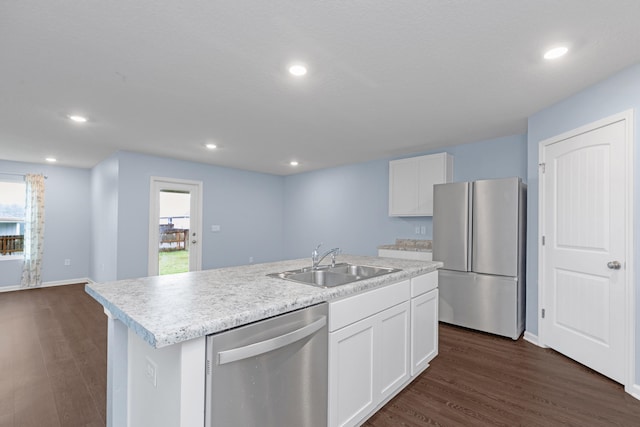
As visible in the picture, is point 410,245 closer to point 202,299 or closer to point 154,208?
point 202,299

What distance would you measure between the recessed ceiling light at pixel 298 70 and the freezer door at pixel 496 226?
2.47m

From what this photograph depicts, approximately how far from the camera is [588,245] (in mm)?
2602

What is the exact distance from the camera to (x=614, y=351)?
2.36 meters

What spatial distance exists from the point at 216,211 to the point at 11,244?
3778 millimetres

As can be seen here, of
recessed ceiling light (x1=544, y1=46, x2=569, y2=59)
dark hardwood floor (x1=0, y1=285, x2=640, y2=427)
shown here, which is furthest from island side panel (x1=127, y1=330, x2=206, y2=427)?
recessed ceiling light (x1=544, y1=46, x2=569, y2=59)

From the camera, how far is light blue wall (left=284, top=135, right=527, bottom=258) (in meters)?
4.11

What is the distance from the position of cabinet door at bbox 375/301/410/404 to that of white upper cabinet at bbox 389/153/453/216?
8.46ft

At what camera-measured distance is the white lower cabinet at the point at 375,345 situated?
1639 millimetres

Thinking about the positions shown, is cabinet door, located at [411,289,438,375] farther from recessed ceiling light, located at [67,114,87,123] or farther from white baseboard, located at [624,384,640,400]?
recessed ceiling light, located at [67,114,87,123]

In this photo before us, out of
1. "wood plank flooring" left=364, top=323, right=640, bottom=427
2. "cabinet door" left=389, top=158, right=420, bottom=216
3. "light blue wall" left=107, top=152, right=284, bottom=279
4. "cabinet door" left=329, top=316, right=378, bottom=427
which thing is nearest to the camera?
"cabinet door" left=329, top=316, right=378, bottom=427

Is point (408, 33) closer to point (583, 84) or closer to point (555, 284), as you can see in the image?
point (583, 84)

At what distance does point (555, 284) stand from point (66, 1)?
13.9 ft

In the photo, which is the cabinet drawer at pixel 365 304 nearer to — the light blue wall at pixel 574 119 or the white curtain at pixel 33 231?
the light blue wall at pixel 574 119

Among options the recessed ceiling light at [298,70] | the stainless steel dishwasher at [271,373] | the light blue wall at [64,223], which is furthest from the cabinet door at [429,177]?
the light blue wall at [64,223]
